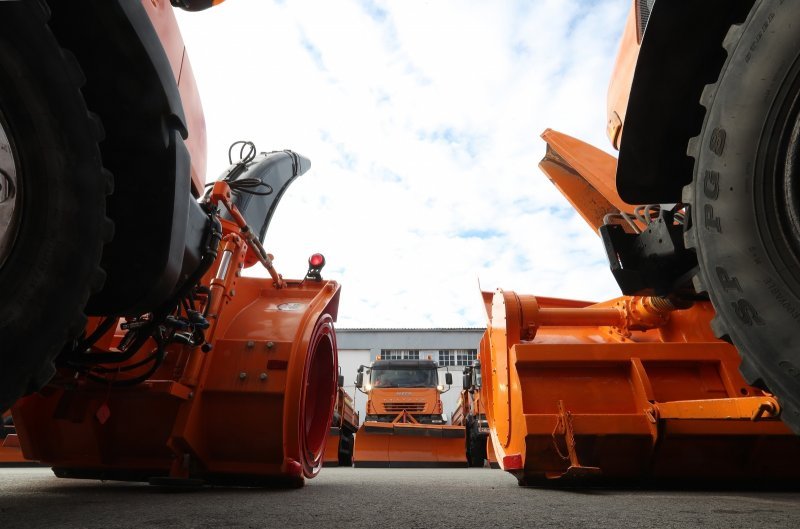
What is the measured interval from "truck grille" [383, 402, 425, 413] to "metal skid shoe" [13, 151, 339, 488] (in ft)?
33.0

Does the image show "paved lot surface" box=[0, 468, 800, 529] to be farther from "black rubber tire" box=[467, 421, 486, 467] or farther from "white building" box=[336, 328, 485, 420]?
"white building" box=[336, 328, 485, 420]

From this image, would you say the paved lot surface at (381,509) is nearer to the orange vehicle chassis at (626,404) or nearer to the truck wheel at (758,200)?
the orange vehicle chassis at (626,404)

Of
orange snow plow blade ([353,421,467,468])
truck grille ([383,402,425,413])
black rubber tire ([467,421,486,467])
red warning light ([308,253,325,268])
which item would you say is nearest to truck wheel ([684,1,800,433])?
red warning light ([308,253,325,268])

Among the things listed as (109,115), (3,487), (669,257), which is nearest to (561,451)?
(669,257)

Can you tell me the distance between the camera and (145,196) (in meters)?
1.61

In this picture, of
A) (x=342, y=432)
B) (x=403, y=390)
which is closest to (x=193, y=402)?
(x=342, y=432)

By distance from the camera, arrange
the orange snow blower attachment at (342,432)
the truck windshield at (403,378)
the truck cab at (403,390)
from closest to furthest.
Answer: the orange snow blower attachment at (342,432) < the truck cab at (403,390) < the truck windshield at (403,378)

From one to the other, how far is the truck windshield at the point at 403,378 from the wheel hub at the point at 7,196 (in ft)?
41.0

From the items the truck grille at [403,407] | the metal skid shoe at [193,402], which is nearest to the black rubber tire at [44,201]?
the metal skid shoe at [193,402]

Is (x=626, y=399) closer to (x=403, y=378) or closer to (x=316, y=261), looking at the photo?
(x=316, y=261)

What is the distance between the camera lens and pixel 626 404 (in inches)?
129

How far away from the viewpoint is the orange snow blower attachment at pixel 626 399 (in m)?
3.04

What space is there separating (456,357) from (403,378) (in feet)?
61.9

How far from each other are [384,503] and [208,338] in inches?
52.6
